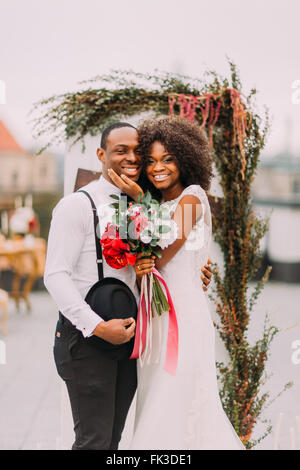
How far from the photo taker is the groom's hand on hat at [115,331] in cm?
200

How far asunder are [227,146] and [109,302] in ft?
4.26

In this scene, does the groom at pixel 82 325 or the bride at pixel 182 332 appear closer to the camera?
the groom at pixel 82 325

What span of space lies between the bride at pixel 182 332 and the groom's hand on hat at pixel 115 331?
218 millimetres

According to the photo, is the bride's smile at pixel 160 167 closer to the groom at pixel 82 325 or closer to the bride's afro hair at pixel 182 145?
the bride's afro hair at pixel 182 145

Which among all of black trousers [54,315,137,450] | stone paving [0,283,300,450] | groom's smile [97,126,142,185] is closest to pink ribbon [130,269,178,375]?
black trousers [54,315,137,450]

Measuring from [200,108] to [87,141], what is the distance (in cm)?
70

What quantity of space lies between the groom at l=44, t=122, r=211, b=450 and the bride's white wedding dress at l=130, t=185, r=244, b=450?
0.57 ft

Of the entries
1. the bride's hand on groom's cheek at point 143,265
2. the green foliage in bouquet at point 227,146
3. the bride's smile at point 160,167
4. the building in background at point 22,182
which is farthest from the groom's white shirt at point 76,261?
the building in background at point 22,182

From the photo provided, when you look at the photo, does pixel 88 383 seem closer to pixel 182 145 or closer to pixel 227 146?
pixel 182 145

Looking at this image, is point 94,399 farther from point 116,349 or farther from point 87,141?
point 87,141

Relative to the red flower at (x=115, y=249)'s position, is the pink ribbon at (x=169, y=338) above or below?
below

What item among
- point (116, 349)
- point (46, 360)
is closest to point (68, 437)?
point (116, 349)

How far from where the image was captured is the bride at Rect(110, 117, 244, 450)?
7.17 feet

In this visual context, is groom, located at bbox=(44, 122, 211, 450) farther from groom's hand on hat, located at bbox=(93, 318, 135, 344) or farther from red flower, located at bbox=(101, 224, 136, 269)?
red flower, located at bbox=(101, 224, 136, 269)
